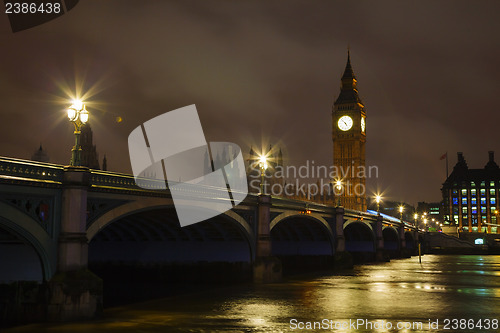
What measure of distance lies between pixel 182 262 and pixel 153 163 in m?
145

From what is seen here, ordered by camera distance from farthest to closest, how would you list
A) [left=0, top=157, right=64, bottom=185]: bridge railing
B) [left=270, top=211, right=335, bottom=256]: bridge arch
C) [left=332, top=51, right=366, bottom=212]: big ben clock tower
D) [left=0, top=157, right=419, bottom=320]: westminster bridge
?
[left=332, top=51, right=366, bottom=212]: big ben clock tower → [left=270, top=211, right=335, bottom=256]: bridge arch → [left=0, top=157, right=419, bottom=320]: westminster bridge → [left=0, top=157, right=64, bottom=185]: bridge railing

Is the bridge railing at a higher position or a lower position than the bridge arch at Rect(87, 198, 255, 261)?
higher

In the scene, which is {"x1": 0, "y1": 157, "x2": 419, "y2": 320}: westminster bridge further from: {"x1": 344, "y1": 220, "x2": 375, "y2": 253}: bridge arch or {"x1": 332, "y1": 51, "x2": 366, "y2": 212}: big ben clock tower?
{"x1": 332, "y1": 51, "x2": 366, "y2": 212}: big ben clock tower

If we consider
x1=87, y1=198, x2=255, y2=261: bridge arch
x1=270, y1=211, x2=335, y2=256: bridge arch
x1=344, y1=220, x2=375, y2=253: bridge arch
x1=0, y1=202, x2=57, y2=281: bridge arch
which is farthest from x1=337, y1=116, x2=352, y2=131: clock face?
x1=0, y1=202, x2=57, y2=281: bridge arch

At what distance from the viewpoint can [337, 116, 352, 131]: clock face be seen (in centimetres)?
19375

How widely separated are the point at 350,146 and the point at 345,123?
8605 mm

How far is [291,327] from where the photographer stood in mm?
23156

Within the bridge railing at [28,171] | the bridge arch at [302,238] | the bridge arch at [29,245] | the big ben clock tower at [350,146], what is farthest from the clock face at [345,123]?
the bridge railing at [28,171]

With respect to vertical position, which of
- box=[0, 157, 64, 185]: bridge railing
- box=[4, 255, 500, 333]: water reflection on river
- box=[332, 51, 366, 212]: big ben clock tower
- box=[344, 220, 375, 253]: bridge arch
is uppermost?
box=[332, 51, 366, 212]: big ben clock tower

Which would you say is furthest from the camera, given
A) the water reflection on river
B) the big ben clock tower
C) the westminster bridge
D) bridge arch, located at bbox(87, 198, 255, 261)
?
the big ben clock tower

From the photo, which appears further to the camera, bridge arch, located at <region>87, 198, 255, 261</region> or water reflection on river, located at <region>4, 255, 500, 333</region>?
bridge arch, located at <region>87, 198, 255, 261</region>

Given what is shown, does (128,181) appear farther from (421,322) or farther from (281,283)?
(281,283)

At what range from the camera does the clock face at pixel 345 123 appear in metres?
194

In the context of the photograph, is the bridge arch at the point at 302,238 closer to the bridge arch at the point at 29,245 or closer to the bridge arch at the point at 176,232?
the bridge arch at the point at 176,232
